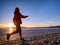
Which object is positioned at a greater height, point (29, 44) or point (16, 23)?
point (16, 23)

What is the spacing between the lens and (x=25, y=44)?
429cm

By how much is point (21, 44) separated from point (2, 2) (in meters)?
1.65

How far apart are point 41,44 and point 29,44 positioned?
0.34 meters

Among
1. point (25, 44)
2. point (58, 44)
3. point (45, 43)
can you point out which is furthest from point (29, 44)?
point (58, 44)

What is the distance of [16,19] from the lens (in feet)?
16.1

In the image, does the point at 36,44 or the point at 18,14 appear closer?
the point at 36,44

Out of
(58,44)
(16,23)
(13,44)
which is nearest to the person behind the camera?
(58,44)

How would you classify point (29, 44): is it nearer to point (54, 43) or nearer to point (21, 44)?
point (21, 44)

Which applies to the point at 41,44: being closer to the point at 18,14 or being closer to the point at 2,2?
the point at 18,14

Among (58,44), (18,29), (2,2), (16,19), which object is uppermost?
(2,2)

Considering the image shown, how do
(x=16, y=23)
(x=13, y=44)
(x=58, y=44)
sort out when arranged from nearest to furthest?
(x=58, y=44), (x=13, y=44), (x=16, y=23)

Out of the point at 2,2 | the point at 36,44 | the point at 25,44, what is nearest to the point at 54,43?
the point at 36,44

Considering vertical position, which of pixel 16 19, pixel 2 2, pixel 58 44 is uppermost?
pixel 2 2

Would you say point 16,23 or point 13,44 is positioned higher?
point 16,23
